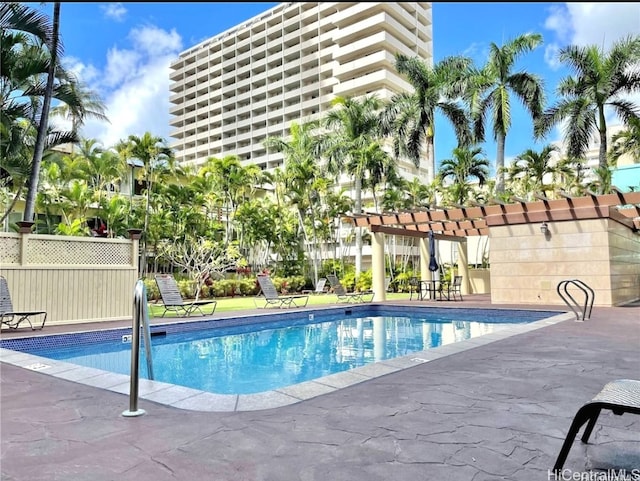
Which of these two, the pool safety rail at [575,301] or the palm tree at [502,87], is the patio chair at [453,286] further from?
the palm tree at [502,87]

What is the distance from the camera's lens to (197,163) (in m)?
73.2

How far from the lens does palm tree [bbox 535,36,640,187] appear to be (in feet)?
62.9

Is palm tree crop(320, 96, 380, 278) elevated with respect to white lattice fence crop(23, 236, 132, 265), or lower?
elevated

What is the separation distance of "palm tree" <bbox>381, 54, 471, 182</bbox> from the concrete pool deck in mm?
20656

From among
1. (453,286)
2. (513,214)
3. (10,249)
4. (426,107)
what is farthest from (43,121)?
(426,107)

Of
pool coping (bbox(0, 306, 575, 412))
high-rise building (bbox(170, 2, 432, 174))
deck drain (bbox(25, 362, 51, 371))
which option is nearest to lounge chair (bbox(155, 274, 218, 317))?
pool coping (bbox(0, 306, 575, 412))

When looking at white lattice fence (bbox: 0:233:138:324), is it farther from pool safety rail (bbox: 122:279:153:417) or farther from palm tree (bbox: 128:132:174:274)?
palm tree (bbox: 128:132:174:274)

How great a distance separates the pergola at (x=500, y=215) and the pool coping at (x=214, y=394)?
983 centimetres

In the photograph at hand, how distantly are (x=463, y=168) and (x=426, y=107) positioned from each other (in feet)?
12.0

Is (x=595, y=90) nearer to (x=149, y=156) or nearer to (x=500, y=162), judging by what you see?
(x=500, y=162)

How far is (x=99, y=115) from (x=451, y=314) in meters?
14.2

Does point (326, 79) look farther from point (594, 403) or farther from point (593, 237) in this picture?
point (594, 403)

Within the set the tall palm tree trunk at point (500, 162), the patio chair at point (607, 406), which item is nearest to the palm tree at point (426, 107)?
the tall palm tree trunk at point (500, 162)

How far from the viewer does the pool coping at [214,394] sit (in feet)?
Answer: 12.8
